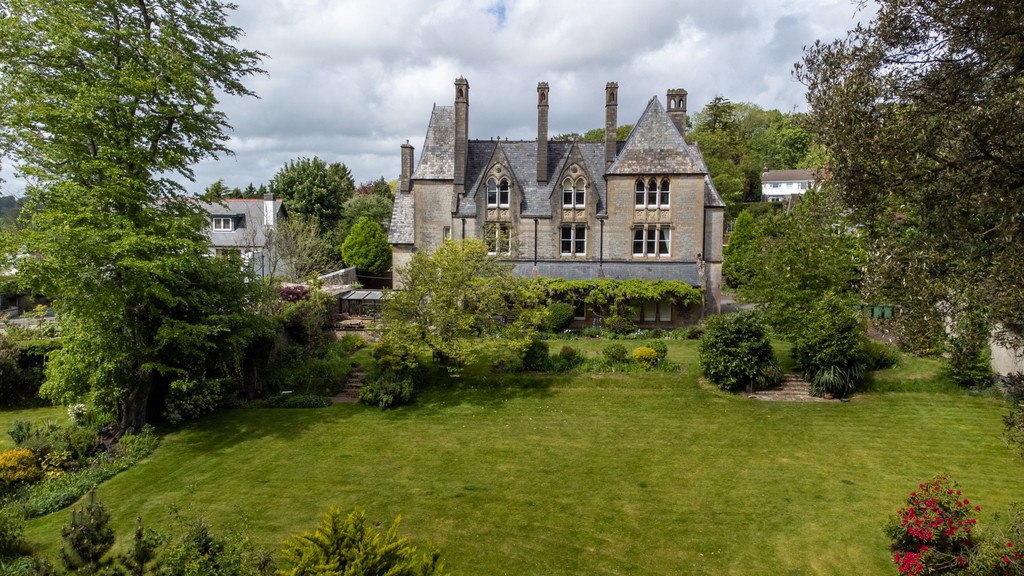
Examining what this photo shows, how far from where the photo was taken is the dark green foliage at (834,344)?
867 inches

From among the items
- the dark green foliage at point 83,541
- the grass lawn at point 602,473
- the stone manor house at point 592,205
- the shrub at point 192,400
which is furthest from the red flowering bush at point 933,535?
the stone manor house at point 592,205

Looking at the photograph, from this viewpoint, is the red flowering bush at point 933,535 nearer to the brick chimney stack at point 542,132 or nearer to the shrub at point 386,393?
the shrub at point 386,393

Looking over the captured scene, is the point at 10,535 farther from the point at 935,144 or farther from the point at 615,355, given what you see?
the point at 615,355

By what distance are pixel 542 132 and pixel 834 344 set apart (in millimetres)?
Result: 21456

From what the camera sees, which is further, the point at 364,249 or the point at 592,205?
the point at 364,249

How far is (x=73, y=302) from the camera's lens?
53.5 ft

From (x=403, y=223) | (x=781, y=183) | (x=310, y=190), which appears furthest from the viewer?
(x=781, y=183)

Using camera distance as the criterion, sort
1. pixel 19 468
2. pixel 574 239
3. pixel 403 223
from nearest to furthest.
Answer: pixel 19 468
pixel 574 239
pixel 403 223

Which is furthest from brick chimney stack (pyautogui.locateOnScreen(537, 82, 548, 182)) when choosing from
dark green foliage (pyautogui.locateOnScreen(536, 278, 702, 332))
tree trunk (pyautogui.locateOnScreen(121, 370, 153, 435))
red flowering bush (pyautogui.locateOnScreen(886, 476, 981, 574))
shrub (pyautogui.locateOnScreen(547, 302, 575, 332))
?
red flowering bush (pyautogui.locateOnScreen(886, 476, 981, 574))

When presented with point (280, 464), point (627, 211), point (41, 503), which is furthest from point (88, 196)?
point (627, 211)

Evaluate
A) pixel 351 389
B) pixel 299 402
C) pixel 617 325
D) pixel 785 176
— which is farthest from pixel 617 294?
pixel 785 176

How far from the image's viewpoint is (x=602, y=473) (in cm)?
1590

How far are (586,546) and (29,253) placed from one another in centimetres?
1791

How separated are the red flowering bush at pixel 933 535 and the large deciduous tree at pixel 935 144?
164 inches
